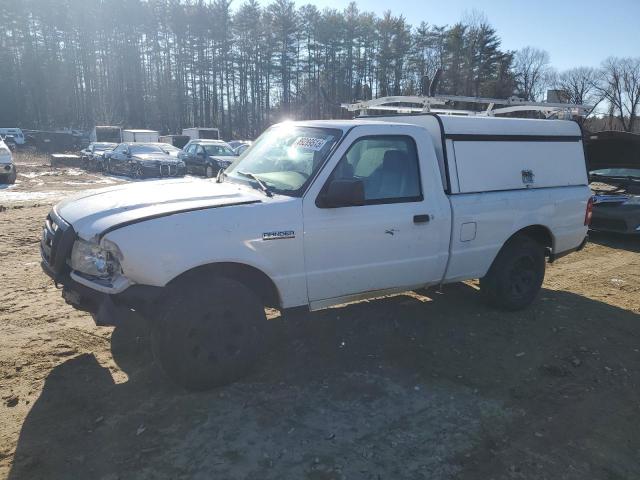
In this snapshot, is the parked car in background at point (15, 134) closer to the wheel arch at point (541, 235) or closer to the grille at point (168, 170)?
the grille at point (168, 170)

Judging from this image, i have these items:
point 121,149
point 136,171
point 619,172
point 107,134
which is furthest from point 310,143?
point 107,134

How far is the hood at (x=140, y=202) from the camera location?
3.32 meters

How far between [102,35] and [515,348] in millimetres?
65659

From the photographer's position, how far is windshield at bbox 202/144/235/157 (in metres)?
20.9

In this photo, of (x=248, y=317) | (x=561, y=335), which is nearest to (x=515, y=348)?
(x=561, y=335)

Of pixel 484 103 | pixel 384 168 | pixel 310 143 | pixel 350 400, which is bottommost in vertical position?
pixel 350 400

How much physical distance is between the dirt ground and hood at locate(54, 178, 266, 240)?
1.22 m

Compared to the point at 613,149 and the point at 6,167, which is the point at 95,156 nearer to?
the point at 6,167

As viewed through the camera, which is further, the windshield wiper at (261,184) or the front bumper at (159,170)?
the front bumper at (159,170)

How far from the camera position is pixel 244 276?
3.77 metres

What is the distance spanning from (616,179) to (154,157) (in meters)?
17.1

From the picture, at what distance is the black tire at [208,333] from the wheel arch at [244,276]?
0.07 meters

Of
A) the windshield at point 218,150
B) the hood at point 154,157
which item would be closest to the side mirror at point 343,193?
the windshield at point 218,150

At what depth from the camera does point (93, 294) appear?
10.8 ft
